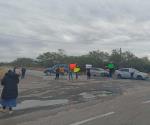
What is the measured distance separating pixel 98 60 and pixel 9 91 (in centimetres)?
7144

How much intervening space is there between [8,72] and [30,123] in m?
3.23

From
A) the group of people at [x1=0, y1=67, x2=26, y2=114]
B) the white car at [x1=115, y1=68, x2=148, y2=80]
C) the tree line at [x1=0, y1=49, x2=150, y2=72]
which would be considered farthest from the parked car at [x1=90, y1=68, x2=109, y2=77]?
the group of people at [x1=0, y1=67, x2=26, y2=114]

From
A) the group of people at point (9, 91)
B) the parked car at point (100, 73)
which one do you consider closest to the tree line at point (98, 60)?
the parked car at point (100, 73)

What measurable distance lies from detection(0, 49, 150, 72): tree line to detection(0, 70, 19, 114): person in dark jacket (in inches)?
2139

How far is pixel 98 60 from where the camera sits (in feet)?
276

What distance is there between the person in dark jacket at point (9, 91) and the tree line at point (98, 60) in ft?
178

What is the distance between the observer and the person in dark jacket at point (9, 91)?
13.1 m

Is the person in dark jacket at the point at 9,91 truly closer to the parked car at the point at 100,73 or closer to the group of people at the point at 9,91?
the group of people at the point at 9,91

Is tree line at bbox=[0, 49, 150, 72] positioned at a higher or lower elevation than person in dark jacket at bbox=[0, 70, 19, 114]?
higher

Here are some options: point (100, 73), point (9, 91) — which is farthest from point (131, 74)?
point (9, 91)

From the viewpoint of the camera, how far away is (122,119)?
36.4ft

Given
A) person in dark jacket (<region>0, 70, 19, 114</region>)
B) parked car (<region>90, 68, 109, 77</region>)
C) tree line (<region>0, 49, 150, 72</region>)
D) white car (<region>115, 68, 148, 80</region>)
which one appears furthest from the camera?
tree line (<region>0, 49, 150, 72</region>)

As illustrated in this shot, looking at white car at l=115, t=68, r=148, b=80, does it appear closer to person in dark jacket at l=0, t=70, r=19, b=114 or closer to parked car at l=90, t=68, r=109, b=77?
parked car at l=90, t=68, r=109, b=77

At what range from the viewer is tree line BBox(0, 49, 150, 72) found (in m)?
79.3
